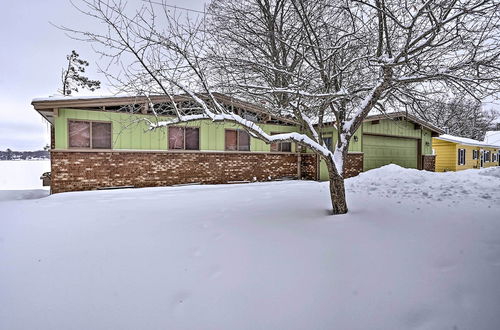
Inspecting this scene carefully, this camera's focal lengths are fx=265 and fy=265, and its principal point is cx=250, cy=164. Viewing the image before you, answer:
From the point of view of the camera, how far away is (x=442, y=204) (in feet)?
16.4

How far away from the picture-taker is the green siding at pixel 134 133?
28.1ft

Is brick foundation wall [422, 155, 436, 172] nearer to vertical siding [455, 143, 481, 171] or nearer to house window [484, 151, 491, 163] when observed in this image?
vertical siding [455, 143, 481, 171]

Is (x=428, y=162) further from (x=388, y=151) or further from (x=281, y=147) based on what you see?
(x=281, y=147)

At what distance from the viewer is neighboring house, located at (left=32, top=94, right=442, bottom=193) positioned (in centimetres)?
861

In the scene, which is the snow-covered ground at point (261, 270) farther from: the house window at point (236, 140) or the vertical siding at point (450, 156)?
the vertical siding at point (450, 156)

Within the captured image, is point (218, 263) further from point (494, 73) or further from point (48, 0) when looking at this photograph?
point (48, 0)

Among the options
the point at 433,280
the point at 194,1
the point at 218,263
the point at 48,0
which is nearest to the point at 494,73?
the point at 433,280

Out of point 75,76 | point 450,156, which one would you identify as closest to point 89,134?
point 75,76

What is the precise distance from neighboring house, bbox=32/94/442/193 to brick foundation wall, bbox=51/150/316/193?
3 centimetres

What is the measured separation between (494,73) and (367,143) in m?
10.2

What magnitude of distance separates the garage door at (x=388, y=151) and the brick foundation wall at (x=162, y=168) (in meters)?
3.22

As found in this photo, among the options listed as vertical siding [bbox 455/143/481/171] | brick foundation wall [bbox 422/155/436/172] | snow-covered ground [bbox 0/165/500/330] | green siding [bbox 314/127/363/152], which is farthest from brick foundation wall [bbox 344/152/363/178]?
vertical siding [bbox 455/143/481/171]

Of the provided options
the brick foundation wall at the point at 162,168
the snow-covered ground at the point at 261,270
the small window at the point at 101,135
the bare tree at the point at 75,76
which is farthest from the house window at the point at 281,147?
the bare tree at the point at 75,76

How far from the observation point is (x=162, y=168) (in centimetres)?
1019
